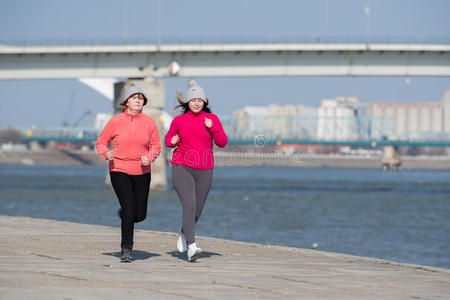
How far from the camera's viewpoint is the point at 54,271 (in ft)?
28.6

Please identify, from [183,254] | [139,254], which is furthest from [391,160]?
[139,254]

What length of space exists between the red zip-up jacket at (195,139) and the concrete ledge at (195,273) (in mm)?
1095

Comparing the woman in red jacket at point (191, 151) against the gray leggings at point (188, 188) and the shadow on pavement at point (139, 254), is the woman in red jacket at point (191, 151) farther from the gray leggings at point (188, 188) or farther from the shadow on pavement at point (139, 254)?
the shadow on pavement at point (139, 254)

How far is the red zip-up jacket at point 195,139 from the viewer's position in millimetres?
10180

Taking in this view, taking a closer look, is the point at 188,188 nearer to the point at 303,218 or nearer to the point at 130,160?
the point at 130,160

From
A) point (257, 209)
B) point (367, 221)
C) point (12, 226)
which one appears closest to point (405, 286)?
point (12, 226)

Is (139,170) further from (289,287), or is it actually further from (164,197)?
(164,197)

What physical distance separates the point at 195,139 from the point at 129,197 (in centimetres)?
95

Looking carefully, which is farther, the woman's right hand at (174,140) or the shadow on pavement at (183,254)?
the shadow on pavement at (183,254)

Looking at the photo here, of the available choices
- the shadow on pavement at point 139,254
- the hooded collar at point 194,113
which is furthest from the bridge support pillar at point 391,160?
the hooded collar at point 194,113

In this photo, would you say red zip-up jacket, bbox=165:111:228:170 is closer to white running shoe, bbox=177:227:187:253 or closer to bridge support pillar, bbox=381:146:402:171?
white running shoe, bbox=177:227:187:253

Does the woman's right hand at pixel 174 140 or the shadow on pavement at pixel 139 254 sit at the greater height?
the woman's right hand at pixel 174 140

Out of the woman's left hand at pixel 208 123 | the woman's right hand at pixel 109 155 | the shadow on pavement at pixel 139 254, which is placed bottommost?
the shadow on pavement at pixel 139 254

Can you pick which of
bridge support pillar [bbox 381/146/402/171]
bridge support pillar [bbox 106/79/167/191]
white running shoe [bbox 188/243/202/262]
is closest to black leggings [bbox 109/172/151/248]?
white running shoe [bbox 188/243/202/262]
